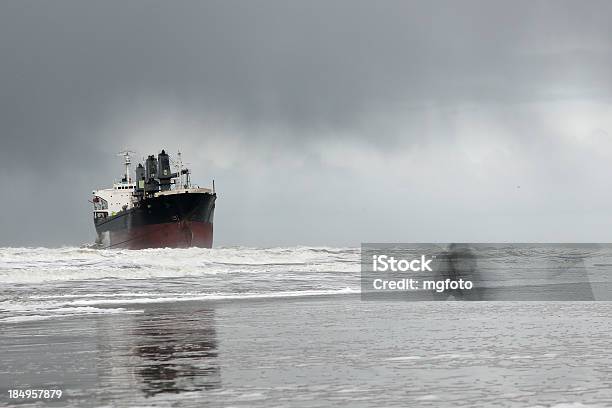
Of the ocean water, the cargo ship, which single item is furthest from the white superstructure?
the ocean water

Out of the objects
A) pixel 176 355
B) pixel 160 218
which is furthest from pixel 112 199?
pixel 176 355

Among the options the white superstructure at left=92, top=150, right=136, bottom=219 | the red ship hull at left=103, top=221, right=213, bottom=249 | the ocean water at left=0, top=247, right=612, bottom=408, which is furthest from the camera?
the white superstructure at left=92, top=150, right=136, bottom=219

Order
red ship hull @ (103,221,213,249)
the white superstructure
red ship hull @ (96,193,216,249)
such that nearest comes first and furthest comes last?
red ship hull @ (96,193,216,249) < red ship hull @ (103,221,213,249) < the white superstructure

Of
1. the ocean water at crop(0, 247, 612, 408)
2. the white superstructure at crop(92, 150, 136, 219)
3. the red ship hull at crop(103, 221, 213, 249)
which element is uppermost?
the white superstructure at crop(92, 150, 136, 219)

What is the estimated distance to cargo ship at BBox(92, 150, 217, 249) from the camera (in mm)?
84562

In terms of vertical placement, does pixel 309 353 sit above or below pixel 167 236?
below

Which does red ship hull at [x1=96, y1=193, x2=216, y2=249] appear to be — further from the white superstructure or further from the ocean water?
the ocean water

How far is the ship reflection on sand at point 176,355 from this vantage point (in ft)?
28.9

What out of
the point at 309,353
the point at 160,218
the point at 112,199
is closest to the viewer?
the point at 309,353

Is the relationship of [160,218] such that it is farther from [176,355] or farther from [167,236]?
[176,355]

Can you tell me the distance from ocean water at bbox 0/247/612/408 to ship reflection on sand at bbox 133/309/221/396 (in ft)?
0.07

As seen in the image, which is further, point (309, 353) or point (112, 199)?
point (112, 199)

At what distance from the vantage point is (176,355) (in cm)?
1099

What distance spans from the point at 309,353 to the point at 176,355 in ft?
5.74
